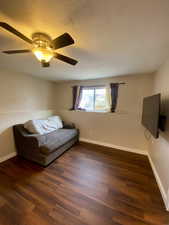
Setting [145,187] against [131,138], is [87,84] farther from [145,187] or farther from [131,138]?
[145,187]

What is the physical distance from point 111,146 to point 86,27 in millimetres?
3006

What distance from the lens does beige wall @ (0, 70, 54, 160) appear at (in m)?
2.35

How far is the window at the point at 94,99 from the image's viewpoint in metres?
3.28

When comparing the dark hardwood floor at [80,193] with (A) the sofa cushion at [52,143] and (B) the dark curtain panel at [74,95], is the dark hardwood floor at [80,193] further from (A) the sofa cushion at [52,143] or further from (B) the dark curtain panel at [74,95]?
(B) the dark curtain panel at [74,95]

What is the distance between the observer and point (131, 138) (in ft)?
9.50

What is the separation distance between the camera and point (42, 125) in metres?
2.82

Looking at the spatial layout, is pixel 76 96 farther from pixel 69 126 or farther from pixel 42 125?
pixel 42 125

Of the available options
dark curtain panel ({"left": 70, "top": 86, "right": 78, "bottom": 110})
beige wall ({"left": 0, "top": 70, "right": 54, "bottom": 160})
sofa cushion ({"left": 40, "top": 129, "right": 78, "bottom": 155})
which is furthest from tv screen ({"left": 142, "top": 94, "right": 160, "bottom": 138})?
beige wall ({"left": 0, "top": 70, "right": 54, "bottom": 160})

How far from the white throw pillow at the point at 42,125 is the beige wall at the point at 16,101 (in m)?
0.39

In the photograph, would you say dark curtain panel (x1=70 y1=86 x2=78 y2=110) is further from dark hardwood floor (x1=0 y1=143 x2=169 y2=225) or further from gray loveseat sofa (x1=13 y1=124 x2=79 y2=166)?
dark hardwood floor (x1=0 y1=143 x2=169 y2=225)

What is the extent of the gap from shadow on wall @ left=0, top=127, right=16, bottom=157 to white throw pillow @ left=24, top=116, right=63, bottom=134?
38cm

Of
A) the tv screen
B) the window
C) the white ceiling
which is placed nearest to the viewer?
the white ceiling

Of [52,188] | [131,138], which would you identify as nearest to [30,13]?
[52,188]

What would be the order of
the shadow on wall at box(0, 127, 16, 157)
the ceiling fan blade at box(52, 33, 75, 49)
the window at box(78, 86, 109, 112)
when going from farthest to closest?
the window at box(78, 86, 109, 112) < the shadow on wall at box(0, 127, 16, 157) < the ceiling fan blade at box(52, 33, 75, 49)
